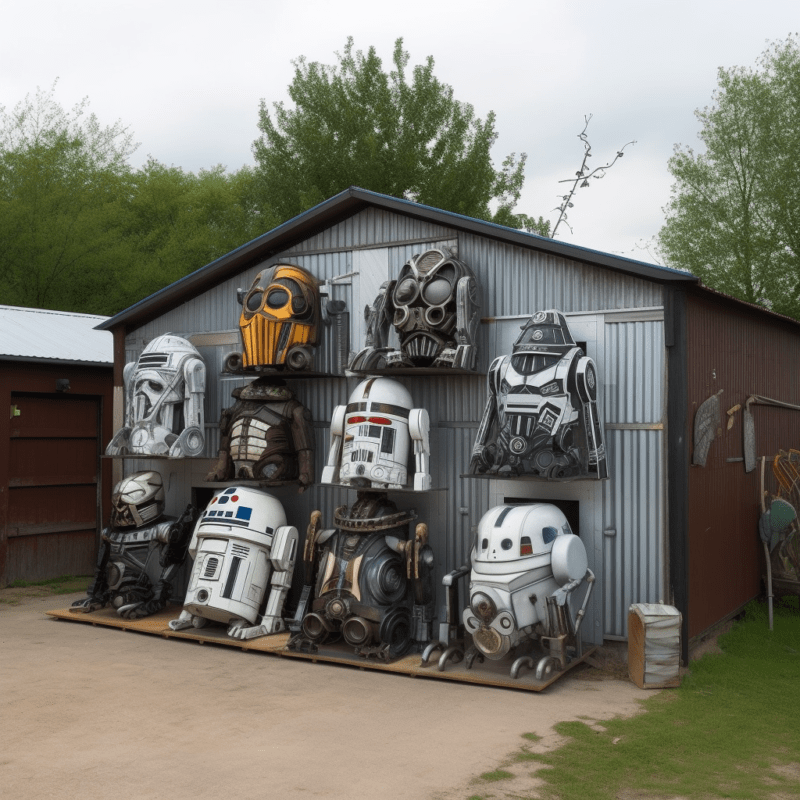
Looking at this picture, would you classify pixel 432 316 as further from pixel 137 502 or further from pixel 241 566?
pixel 137 502

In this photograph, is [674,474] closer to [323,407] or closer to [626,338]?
[626,338]

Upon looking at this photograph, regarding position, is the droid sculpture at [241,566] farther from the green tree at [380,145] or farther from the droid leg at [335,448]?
the green tree at [380,145]

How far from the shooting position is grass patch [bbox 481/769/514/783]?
20.9 ft

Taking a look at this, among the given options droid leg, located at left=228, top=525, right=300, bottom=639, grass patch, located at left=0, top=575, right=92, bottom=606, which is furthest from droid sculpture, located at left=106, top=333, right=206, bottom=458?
grass patch, located at left=0, top=575, right=92, bottom=606

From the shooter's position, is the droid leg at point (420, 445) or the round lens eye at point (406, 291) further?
the round lens eye at point (406, 291)

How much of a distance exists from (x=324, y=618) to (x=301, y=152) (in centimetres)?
2133

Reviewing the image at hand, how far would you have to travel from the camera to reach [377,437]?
386 inches

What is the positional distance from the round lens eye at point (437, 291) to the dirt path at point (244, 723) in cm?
378

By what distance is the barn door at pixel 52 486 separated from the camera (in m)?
14.1

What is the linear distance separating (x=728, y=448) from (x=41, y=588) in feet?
31.8

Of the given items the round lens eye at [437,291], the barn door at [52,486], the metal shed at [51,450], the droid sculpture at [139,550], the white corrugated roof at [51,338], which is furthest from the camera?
the white corrugated roof at [51,338]

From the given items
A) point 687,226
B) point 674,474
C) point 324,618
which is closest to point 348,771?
point 324,618

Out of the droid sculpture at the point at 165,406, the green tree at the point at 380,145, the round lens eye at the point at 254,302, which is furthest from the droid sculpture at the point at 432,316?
the green tree at the point at 380,145

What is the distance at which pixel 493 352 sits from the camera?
1027cm
